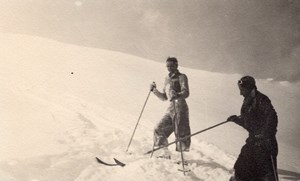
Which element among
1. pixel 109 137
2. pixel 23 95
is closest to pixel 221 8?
pixel 109 137

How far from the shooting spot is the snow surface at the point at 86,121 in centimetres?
446

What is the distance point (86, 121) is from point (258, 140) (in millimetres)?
2400

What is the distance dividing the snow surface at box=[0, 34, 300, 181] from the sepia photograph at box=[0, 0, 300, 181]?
0.02 meters

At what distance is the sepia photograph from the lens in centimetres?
434

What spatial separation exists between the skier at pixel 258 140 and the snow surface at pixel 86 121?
81cm

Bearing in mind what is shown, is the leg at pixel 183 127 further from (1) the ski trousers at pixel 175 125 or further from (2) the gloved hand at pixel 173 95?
(2) the gloved hand at pixel 173 95

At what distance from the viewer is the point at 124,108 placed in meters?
5.67

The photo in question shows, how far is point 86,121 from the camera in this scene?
5.18 metres

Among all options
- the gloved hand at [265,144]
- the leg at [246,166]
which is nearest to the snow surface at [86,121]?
the leg at [246,166]

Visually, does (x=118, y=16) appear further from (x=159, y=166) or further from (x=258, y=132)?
(x=258, y=132)

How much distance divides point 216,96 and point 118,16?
8.30ft

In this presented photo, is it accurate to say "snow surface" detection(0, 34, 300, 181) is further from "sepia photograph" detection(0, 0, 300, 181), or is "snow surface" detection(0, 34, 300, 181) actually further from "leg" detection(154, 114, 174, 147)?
"leg" detection(154, 114, 174, 147)

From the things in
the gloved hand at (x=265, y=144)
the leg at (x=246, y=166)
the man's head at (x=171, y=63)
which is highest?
the man's head at (x=171, y=63)

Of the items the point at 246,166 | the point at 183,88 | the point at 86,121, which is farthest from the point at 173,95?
the point at 246,166
